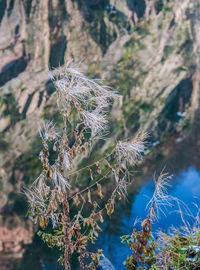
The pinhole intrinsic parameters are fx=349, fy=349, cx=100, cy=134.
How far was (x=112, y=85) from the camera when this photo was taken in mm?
4594

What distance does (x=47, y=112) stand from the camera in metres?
3.93

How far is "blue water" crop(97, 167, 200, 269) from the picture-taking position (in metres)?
2.25

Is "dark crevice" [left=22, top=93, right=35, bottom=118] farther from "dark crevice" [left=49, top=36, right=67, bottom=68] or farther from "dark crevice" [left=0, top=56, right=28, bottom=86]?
"dark crevice" [left=49, top=36, right=67, bottom=68]

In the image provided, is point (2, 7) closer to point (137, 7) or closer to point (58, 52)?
point (58, 52)

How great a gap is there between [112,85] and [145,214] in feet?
7.95

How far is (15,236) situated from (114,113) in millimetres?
1967

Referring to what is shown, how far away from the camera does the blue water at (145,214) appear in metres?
2.25

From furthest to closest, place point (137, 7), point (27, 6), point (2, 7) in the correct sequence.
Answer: point (137, 7), point (27, 6), point (2, 7)

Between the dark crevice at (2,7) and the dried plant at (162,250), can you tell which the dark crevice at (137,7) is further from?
the dried plant at (162,250)

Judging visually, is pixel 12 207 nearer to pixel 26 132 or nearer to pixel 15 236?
pixel 15 236

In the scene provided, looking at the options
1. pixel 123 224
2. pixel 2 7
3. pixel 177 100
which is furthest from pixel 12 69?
pixel 123 224

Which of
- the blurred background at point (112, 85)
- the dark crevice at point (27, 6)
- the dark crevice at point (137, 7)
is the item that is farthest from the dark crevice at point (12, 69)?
the dark crevice at point (137, 7)

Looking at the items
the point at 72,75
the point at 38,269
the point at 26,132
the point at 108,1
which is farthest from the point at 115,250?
the point at 108,1

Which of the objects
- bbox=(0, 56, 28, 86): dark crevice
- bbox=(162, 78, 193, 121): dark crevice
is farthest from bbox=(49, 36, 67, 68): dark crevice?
bbox=(162, 78, 193, 121): dark crevice
